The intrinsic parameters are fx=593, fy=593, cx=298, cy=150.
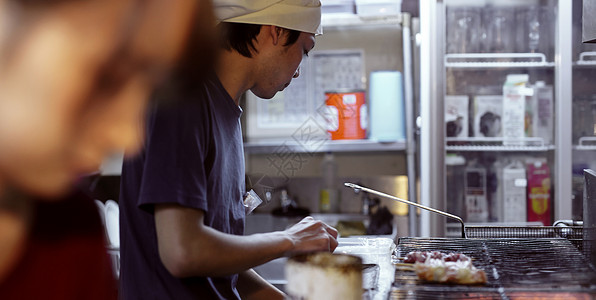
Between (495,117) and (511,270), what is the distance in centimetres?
215

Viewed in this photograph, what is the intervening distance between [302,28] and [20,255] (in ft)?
3.19

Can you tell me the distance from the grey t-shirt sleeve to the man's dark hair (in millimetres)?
275

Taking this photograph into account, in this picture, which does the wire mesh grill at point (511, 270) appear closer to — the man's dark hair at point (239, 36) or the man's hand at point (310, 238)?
the man's hand at point (310, 238)

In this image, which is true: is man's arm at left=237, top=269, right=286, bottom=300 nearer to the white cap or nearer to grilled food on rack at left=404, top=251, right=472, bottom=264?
grilled food on rack at left=404, top=251, right=472, bottom=264

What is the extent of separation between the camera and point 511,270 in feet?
4.85

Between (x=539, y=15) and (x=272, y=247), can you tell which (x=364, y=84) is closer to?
(x=539, y=15)

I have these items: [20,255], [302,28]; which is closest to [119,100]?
[20,255]

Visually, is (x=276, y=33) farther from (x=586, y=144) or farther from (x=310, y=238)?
(x=586, y=144)

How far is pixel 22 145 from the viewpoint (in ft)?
2.19

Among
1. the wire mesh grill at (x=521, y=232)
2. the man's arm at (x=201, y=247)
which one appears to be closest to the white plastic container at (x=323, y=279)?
the man's arm at (x=201, y=247)

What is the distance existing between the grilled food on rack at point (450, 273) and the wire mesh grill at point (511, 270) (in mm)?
17

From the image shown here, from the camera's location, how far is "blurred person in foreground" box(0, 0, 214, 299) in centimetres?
65

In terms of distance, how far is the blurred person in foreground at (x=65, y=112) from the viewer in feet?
2.13

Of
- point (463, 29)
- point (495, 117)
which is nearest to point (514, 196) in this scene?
point (495, 117)
